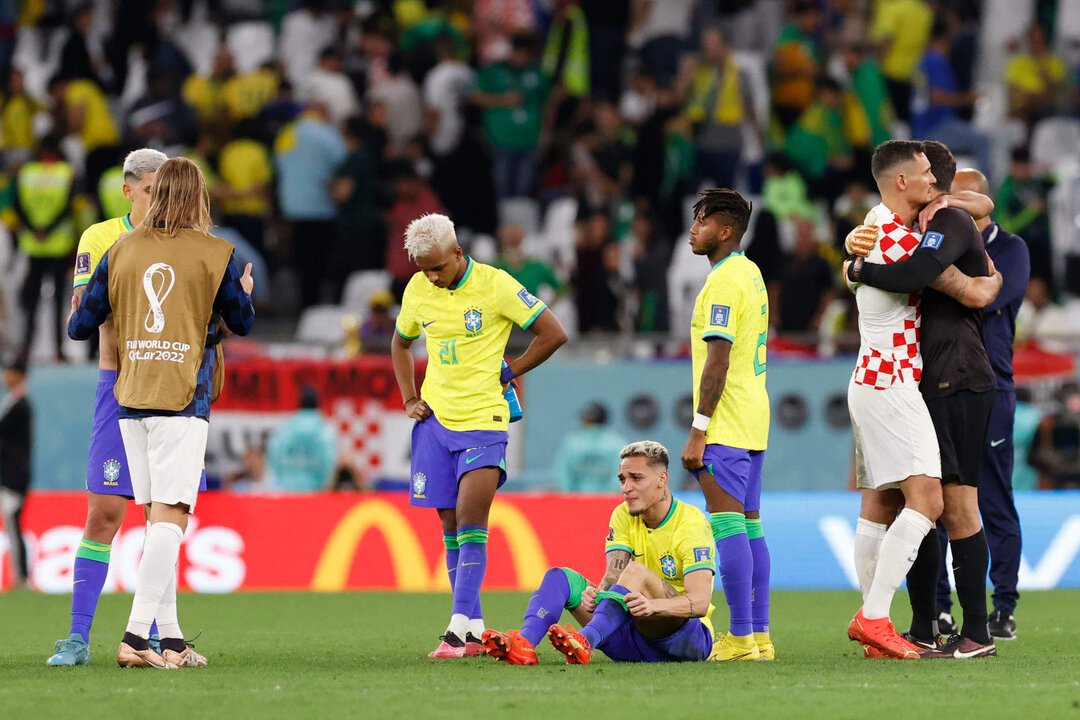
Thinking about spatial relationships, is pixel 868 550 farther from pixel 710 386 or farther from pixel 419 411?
pixel 419 411

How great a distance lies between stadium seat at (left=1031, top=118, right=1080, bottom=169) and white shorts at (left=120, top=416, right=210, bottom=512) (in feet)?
44.7

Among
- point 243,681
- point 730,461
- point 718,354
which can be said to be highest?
point 718,354

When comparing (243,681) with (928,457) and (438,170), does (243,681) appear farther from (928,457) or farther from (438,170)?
(438,170)

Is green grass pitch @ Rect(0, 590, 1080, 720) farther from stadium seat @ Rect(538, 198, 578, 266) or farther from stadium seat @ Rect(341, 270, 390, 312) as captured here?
stadium seat @ Rect(538, 198, 578, 266)

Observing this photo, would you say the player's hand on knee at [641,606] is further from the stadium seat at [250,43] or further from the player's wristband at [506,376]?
the stadium seat at [250,43]

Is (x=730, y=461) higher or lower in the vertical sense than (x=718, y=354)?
lower

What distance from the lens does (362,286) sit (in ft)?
57.2

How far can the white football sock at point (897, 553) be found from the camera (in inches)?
288

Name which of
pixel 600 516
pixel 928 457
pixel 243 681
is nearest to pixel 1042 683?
pixel 928 457

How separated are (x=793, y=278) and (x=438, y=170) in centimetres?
462

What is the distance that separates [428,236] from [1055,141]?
12.6 metres

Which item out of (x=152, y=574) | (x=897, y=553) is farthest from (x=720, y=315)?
(x=152, y=574)

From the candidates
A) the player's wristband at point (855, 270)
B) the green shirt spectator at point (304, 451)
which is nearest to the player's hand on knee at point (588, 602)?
the player's wristband at point (855, 270)

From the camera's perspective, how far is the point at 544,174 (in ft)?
62.2
